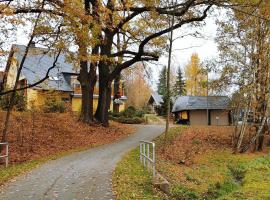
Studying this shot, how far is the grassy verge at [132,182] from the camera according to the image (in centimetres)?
1073

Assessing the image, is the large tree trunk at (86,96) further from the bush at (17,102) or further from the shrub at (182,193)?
the shrub at (182,193)

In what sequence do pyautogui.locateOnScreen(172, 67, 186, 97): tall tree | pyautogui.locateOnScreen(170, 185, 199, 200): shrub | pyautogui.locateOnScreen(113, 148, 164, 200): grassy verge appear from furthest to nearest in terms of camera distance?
1. pyautogui.locateOnScreen(172, 67, 186, 97): tall tree
2. pyautogui.locateOnScreen(170, 185, 199, 200): shrub
3. pyautogui.locateOnScreen(113, 148, 164, 200): grassy verge

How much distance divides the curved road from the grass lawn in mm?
522

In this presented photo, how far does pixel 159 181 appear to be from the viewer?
11859mm

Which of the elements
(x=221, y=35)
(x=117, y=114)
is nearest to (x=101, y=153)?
(x=221, y=35)

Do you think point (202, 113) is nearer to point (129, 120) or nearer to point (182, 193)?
point (129, 120)

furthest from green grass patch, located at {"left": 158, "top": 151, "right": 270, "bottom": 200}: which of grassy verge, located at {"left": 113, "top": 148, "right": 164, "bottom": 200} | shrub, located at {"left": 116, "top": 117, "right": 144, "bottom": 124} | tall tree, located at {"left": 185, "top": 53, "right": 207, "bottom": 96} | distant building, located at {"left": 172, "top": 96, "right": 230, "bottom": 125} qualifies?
tall tree, located at {"left": 185, "top": 53, "right": 207, "bottom": 96}

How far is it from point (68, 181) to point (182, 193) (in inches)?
141

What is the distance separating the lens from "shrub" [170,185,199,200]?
12.0 meters

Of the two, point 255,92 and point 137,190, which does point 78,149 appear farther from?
point 255,92

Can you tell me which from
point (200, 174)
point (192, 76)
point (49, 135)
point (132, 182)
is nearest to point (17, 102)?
point (49, 135)

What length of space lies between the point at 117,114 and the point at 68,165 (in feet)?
102

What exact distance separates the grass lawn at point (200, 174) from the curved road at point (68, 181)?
522 millimetres

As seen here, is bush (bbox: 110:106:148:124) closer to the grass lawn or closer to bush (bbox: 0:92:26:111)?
bush (bbox: 0:92:26:111)
